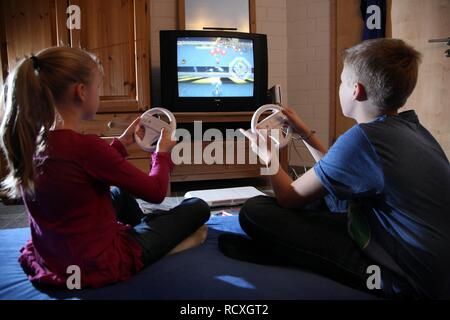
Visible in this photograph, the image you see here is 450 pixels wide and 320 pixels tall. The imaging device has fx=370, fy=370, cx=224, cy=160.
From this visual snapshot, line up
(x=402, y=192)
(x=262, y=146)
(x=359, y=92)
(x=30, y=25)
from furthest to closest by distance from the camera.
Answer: (x=30, y=25)
(x=262, y=146)
(x=359, y=92)
(x=402, y=192)

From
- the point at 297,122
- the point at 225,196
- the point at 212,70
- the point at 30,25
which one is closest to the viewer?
the point at 297,122

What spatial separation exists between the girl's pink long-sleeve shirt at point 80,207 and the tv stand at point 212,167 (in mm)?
1604

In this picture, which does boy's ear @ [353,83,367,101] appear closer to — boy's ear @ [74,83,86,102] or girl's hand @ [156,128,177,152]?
girl's hand @ [156,128,177,152]

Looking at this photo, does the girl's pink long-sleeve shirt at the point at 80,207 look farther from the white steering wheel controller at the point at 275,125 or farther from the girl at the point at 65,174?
the white steering wheel controller at the point at 275,125

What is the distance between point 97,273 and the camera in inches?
30.9

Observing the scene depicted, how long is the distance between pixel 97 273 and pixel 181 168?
168cm

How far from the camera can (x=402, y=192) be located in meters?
0.72

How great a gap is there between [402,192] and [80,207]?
2.12ft

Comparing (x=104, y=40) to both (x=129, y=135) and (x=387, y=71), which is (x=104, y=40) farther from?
(x=387, y=71)

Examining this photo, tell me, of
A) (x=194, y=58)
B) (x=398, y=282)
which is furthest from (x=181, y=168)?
(x=398, y=282)

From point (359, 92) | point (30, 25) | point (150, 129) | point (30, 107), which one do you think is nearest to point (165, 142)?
point (150, 129)

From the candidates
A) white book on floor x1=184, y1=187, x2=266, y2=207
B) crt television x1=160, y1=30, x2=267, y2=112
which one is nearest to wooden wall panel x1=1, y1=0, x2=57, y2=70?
crt television x1=160, y1=30, x2=267, y2=112

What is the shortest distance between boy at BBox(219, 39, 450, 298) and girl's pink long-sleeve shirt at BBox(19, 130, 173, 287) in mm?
326

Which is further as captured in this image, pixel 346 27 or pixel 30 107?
pixel 346 27
